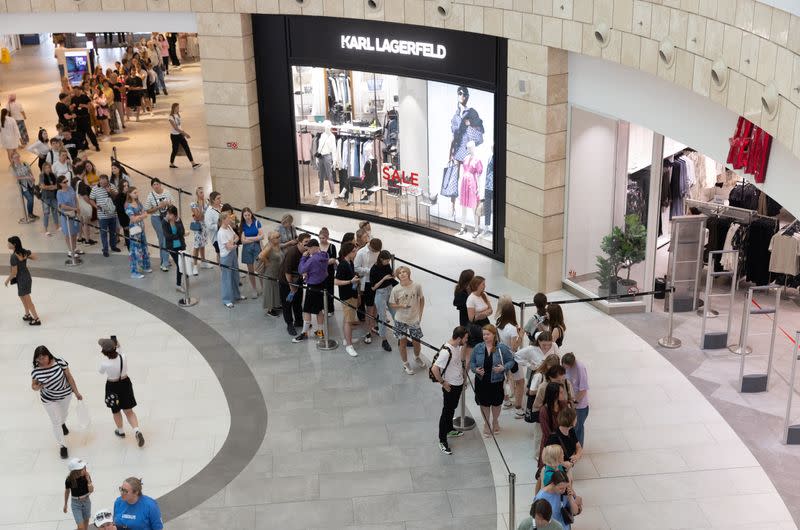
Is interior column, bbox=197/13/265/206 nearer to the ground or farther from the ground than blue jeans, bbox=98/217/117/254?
farther from the ground

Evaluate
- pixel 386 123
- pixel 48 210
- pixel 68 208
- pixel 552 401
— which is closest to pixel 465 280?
pixel 552 401

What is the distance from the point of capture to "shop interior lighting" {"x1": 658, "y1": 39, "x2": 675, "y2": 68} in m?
11.8

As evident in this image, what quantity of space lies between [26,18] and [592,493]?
15.1 metres

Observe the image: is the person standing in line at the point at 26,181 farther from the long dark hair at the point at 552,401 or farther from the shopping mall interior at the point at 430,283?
the long dark hair at the point at 552,401

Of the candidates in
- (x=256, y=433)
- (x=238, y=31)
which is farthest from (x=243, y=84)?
(x=256, y=433)

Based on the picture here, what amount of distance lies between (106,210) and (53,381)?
6.41 meters

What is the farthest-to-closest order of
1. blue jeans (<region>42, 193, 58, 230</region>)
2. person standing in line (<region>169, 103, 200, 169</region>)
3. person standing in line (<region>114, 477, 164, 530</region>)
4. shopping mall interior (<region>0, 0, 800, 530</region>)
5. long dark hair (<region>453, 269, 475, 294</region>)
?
person standing in line (<region>169, 103, 200, 169</region>) < blue jeans (<region>42, 193, 58, 230</region>) < long dark hair (<region>453, 269, 475, 294</region>) < shopping mall interior (<region>0, 0, 800, 530</region>) < person standing in line (<region>114, 477, 164, 530</region>)

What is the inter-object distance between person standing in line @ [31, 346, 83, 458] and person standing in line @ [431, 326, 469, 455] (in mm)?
4292

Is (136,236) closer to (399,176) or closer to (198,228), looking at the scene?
(198,228)

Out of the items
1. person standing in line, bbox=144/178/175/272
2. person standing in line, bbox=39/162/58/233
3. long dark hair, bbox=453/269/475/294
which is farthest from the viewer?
person standing in line, bbox=39/162/58/233

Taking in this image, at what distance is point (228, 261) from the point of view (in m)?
15.5

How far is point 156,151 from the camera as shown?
83.0 feet

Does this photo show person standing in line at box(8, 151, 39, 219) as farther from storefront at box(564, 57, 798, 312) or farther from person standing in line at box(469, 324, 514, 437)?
person standing in line at box(469, 324, 514, 437)

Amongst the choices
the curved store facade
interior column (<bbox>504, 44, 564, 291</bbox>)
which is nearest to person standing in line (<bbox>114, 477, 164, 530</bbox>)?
the curved store facade
